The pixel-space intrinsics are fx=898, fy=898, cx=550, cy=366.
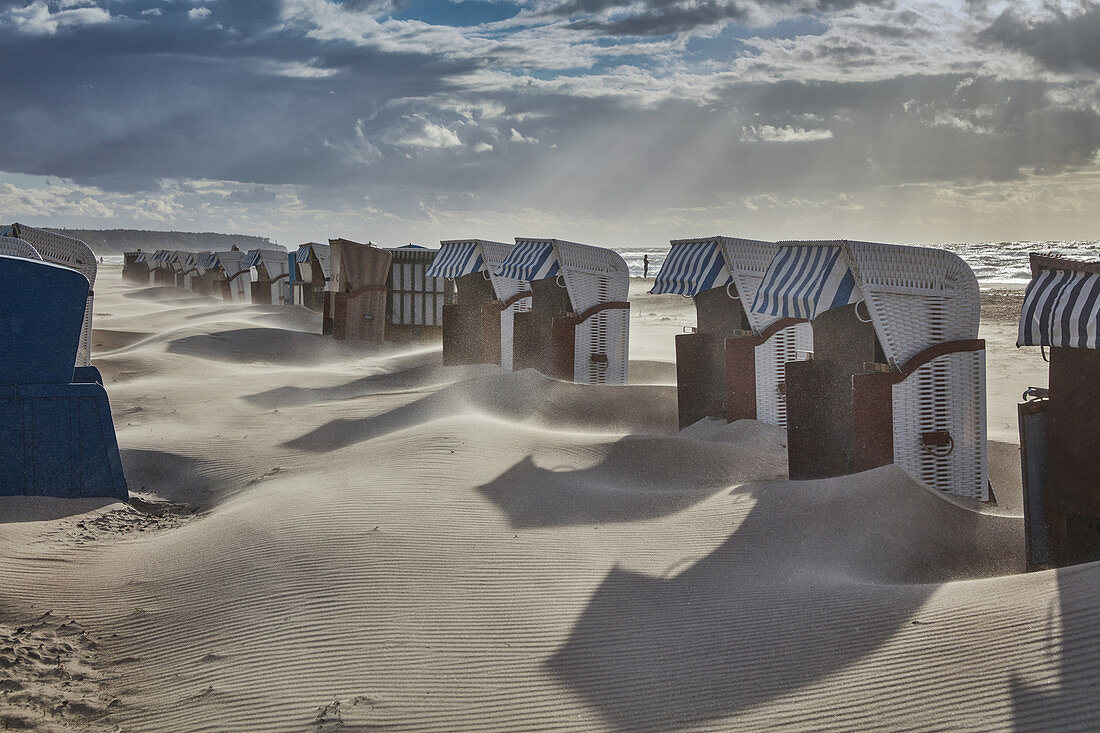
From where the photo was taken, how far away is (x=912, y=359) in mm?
8898

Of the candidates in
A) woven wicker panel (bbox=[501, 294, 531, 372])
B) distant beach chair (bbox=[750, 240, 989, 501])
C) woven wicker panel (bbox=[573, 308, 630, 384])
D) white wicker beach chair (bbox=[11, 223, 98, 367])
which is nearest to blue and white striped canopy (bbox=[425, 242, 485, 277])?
woven wicker panel (bbox=[501, 294, 531, 372])

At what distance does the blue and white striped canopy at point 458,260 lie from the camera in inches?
742

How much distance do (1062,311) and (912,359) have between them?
231cm

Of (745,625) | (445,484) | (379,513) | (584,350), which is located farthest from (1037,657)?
(584,350)

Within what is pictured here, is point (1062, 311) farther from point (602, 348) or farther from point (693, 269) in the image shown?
point (602, 348)

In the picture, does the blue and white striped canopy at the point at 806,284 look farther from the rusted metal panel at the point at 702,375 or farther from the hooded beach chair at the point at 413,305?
the hooded beach chair at the point at 413,305

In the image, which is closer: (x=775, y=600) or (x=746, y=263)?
(x=775, y=600)

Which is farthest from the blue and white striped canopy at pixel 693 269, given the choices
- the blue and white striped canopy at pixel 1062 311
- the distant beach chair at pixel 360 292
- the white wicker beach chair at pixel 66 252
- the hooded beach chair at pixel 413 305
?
the hooded beach chair at pixel 413 305

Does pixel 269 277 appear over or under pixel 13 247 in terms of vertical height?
over

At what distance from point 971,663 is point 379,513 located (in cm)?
484

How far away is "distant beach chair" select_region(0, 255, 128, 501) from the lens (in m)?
8.77

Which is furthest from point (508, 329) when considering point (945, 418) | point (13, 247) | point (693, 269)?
point (945, 418)

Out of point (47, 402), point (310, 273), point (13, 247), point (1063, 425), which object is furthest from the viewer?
point (310, 273)

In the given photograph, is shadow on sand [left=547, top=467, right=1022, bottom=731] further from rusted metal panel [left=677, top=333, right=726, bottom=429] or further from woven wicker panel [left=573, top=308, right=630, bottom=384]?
woven wicker panel [left=573, top=308, right=630, bottom=384]
